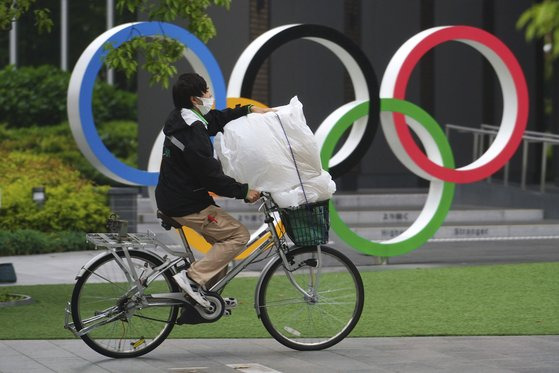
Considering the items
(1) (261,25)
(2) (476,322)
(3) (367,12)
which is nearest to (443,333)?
(2) (476,322)

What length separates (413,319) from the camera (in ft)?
32.8

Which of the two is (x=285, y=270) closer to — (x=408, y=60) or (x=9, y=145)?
(x=408, y=60)

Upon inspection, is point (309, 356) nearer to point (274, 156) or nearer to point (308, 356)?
point (308, 356)

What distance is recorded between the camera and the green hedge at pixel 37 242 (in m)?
16.2

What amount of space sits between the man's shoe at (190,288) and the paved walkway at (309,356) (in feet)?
1.33

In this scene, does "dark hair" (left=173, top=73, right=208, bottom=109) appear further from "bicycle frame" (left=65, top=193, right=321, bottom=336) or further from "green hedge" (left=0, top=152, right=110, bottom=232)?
"green hedge" (left=0, top=152, right=110, bottom=232)

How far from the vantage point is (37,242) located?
54.0ft

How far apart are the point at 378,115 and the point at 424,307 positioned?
4065 millimetres

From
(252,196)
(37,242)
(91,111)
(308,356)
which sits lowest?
(37,242)

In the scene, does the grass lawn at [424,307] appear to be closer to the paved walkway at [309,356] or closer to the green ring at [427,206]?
the paved walkway at [309,356]

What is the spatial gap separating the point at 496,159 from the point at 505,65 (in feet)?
4.01

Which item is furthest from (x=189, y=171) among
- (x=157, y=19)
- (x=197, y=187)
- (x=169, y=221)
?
(x=157, y=19)

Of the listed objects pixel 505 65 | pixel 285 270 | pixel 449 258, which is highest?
pixel 505 65

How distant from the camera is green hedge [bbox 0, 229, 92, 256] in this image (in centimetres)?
1623
